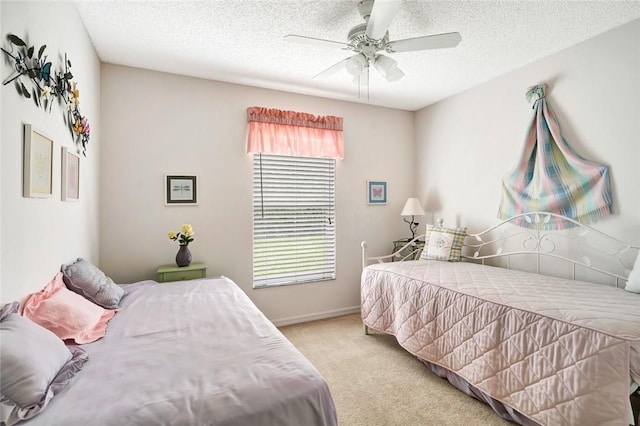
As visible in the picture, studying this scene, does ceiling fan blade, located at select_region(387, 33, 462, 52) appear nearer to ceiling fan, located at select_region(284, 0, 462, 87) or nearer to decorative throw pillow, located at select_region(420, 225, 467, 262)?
ceiling fan, located at select_region(284, 0, 462, 87)

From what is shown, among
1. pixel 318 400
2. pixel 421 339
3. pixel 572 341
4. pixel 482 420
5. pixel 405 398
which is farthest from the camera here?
pixel 421 339

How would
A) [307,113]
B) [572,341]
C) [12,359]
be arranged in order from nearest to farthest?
1. [12,359]
2. [572,341]
3. [307,113]

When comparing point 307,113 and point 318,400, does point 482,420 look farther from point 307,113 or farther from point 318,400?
point 307,113

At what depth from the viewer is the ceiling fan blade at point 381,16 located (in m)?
1.55

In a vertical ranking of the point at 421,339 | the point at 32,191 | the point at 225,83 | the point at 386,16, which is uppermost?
the point at 225,83

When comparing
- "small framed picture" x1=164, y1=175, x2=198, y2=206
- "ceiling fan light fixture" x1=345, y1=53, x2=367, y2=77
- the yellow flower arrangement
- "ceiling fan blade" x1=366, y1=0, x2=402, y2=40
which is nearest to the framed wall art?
the yellow flower arrangement

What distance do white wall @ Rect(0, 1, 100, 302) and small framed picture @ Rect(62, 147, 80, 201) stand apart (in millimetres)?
47

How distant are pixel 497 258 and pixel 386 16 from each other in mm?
2577

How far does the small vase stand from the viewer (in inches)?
111

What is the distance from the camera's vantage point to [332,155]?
3.63 meters

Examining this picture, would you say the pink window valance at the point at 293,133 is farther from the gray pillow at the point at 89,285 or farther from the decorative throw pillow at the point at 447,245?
the gray pillow at the point at 89,285

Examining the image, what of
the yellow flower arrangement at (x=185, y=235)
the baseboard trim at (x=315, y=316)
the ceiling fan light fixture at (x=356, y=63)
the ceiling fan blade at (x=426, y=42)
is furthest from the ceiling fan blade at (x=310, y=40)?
the baseboard trim at (x=315, y=316)

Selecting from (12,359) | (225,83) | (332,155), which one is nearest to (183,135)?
(225,83)

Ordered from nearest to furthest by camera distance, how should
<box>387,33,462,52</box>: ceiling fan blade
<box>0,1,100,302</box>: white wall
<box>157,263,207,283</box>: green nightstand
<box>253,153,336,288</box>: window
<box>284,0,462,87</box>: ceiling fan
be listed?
<box>0,1,100,302</box>: white wall, <box>284,0,462,87</box>: ceiling fan, <box>387,33,462,52</box>: ceiling fan blade, <box>157,263,207,283</box>: green nightstand, <box>253,153,336,288</box>: window
